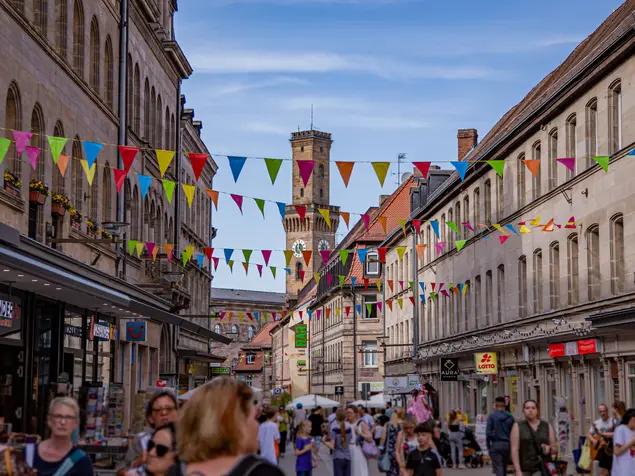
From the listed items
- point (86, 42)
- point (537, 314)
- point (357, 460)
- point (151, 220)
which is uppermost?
point (86, 42)

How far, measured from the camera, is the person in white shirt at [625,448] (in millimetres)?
15125

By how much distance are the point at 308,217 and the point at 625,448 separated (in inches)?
5796

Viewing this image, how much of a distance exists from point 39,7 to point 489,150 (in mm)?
20205

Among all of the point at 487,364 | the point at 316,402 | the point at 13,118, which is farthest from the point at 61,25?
the point at 316,402

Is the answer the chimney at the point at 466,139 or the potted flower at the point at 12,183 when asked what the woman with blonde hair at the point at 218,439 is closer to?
the potted flower at the point at 12,183

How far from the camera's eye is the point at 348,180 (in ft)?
71.8

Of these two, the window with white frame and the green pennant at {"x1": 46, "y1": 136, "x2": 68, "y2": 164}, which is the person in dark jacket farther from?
the window with white frame

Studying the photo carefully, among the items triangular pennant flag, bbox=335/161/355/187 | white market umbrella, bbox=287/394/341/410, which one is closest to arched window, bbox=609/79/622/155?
triangular pennant flag, bbox=335/161/355/187

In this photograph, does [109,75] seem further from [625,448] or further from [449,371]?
[625,448]

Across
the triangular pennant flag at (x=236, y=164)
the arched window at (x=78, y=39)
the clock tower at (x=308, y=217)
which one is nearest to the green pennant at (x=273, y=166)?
the triangular pennant flag at (x=236, y=164)

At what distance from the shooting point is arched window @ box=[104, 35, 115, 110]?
33.6m

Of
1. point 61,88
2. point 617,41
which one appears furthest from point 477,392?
point 61,88

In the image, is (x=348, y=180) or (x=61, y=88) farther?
(x=61, y=88)

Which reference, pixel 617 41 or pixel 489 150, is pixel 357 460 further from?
pixel 489 150
